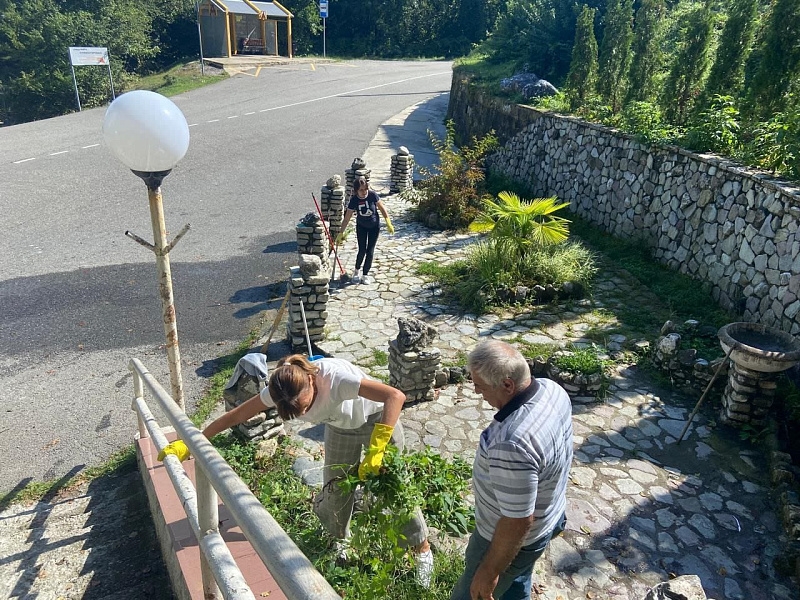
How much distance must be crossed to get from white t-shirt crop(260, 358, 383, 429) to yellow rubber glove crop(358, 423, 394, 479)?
227 millimetres

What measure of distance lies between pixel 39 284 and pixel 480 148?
25.5 feet

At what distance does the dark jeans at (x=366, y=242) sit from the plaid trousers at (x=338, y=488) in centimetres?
509

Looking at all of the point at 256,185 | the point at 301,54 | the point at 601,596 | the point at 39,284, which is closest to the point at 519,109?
the point at 256,185

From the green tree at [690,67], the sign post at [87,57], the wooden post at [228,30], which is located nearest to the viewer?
the green tree at [690,67]

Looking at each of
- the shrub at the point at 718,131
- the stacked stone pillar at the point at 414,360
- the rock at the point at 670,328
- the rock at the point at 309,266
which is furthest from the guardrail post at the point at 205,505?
the shrub at the point at 718,131

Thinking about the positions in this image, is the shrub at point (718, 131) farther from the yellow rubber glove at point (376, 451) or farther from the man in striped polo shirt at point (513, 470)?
the yellow rubber glove at point (376, 451)

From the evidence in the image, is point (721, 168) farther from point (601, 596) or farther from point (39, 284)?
point (39, 284)

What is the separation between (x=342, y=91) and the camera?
2400cm

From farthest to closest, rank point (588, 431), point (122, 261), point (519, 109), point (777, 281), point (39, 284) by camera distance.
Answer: point (519, 109)
point (122, 261)
point (39, 284)
point (777, 281)
point (588, 431)

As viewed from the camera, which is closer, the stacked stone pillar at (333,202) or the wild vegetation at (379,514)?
the wild vegetation at (379,514)

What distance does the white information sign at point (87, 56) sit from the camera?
19531 mm

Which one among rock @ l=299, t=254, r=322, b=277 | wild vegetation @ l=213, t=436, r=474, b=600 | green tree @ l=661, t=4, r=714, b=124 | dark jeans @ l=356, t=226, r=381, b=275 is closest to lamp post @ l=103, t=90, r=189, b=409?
→ wild vegetation @ l=213, t=436, r=474, b=600

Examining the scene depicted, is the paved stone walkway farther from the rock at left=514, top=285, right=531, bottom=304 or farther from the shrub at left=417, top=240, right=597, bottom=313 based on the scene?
the shrub at left=417, top=240, right=597, bottom=313

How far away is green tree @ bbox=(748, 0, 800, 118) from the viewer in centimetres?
730
